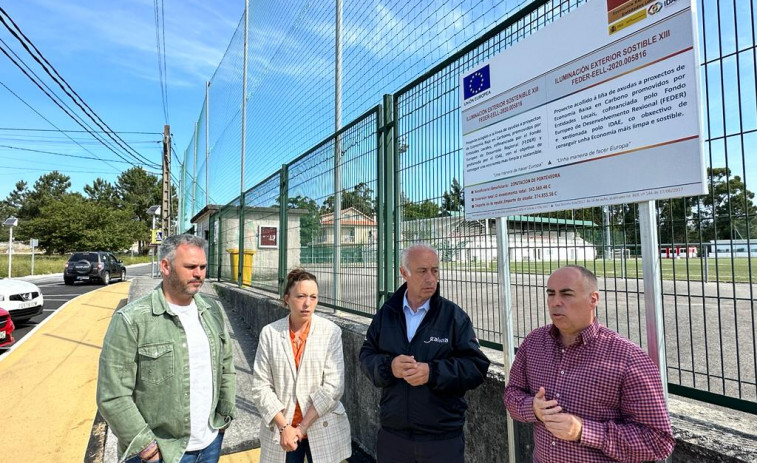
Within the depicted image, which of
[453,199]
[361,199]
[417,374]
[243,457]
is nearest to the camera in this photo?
[417,374]

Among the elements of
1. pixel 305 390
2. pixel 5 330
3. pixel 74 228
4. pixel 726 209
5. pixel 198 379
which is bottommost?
pixel 5 330

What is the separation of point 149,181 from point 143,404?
335 ft

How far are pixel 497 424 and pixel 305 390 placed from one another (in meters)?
1.13

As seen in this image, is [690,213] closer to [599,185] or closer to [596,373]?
[599,185]

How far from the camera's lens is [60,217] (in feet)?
196

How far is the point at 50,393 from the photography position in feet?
17.4

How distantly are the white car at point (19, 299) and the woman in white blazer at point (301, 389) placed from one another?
9709mm

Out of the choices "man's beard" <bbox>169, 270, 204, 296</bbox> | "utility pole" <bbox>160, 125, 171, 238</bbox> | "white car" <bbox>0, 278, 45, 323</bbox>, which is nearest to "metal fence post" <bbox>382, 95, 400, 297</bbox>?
"man's beard" <bbox>169, 270, 204, 296</bbox>

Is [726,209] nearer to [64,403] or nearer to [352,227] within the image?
[352,227]

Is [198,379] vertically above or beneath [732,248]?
beneath

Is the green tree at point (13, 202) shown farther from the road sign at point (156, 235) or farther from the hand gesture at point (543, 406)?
the hand gesture at point (543, 406)

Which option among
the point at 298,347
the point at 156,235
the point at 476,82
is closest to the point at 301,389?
the point at 298,347

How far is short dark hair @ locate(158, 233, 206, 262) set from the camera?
230 cm

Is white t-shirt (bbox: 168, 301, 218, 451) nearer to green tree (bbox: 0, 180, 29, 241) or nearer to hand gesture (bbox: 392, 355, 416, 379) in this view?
hand gesture (bbox: 392, 355, 416, 379)
